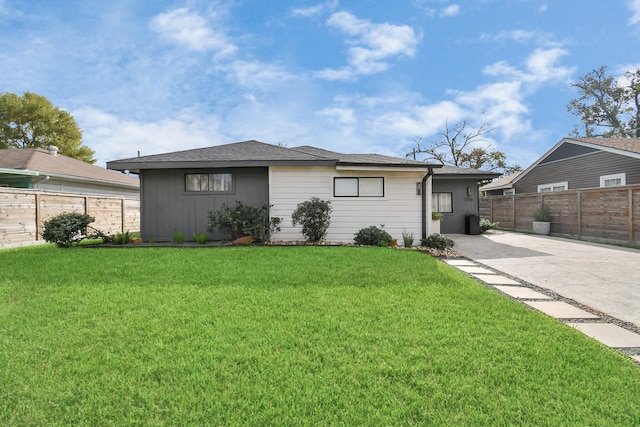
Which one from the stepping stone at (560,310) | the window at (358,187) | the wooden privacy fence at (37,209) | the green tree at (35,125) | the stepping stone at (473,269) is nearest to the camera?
the stepping stone at (560,310)

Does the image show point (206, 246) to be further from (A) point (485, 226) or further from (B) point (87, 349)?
(A) point (485, 226)

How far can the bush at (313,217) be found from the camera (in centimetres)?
825

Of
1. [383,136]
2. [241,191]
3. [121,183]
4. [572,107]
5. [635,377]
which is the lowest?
[635,377]

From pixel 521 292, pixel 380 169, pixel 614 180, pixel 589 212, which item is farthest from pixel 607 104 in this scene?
pixel 521 292

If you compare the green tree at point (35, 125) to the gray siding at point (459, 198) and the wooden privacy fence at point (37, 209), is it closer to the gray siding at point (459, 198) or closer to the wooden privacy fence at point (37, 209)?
the wooden privacy fence at point (37, 209)

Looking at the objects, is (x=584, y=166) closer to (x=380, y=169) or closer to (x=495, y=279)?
(x=380, y=169)

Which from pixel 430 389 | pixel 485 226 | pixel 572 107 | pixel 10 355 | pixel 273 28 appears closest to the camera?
pixel 430 389

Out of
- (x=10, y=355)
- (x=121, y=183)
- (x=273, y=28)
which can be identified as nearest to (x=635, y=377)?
(x=10, y=355)

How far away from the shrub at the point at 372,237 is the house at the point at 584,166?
1042 centimetres

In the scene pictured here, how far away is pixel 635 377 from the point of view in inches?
84.7

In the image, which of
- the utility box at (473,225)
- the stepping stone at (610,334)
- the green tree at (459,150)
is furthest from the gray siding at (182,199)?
the green tree at (459,150)

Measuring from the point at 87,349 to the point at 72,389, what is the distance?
60 cm

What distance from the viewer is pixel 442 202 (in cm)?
1347

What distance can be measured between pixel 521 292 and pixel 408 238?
14.2 ft
